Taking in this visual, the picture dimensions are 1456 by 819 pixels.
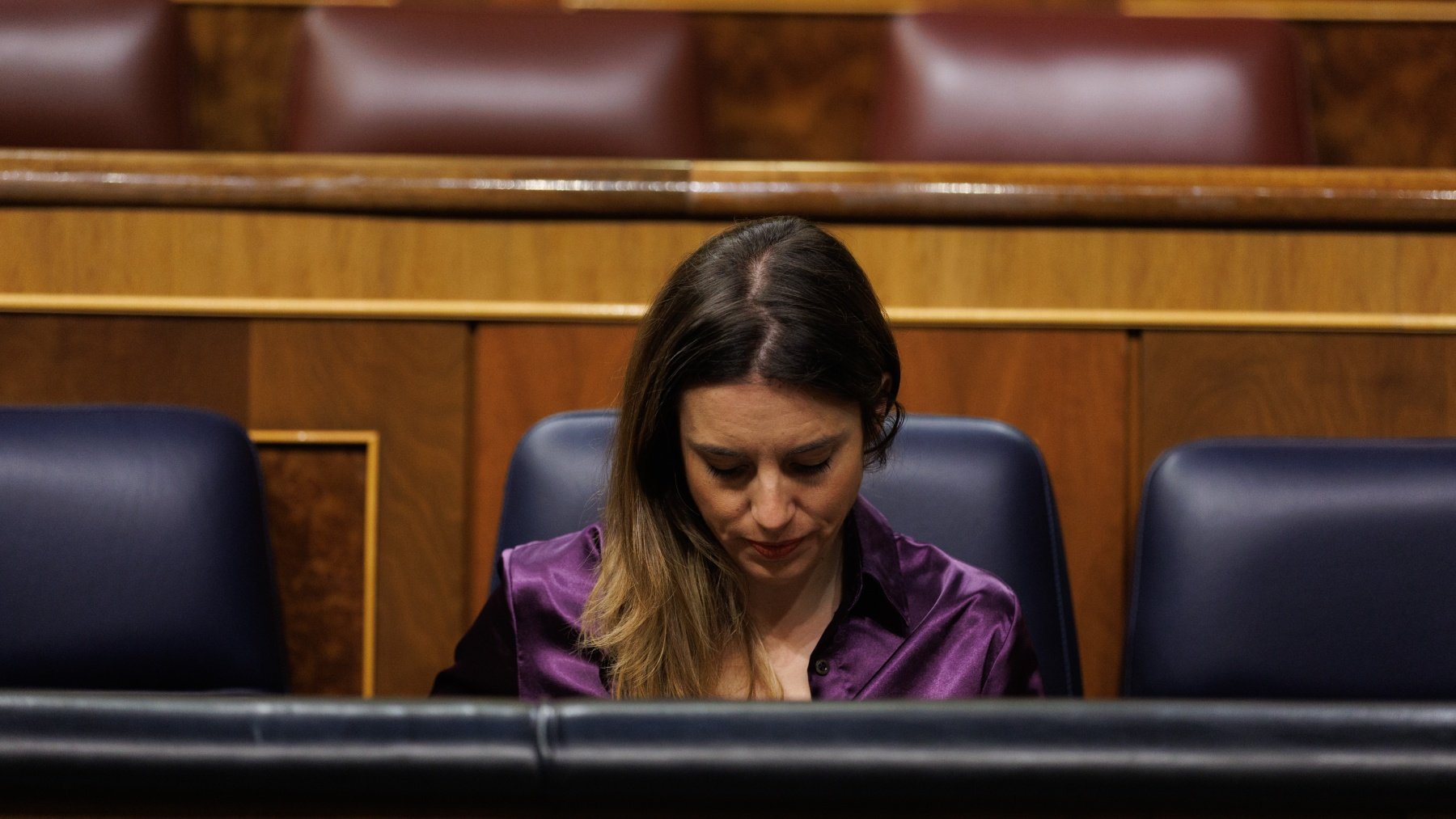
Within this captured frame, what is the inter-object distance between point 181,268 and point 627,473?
0.23m

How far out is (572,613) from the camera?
456 millimetres

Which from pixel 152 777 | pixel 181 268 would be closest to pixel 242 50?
pixel 181 268

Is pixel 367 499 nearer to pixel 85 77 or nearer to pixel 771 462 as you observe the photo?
pixel 771 462

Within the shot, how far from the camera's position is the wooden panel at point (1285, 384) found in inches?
21.1

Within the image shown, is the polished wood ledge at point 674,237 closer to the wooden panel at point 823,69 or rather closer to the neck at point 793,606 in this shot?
the neck at point 793,606

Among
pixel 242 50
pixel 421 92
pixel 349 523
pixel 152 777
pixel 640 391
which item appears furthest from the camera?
pixel 242 50

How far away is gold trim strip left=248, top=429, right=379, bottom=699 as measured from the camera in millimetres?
531

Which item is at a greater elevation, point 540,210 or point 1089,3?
point 1089,3

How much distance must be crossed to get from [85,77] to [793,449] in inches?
24.5

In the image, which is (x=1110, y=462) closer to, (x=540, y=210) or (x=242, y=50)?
(x=540, y=210)

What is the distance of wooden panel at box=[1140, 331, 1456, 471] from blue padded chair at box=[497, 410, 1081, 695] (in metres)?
0.09

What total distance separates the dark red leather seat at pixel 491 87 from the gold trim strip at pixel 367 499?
1.02 feet

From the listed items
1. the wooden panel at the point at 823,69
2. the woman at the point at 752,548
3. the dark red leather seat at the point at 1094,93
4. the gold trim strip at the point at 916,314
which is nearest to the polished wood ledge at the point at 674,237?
the gold trim strip at the point at 916,314

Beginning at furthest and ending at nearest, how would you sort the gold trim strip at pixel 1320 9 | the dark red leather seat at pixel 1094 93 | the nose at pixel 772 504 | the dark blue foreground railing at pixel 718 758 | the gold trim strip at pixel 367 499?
the gold trim strip at pixel 1320 9 < the dark red leather seat at pixel 1094 93 < the gold trim strip at pixel 367 499 < the nose at pixel 772 504 < the dark blue foreground railing at pixel 718 758
